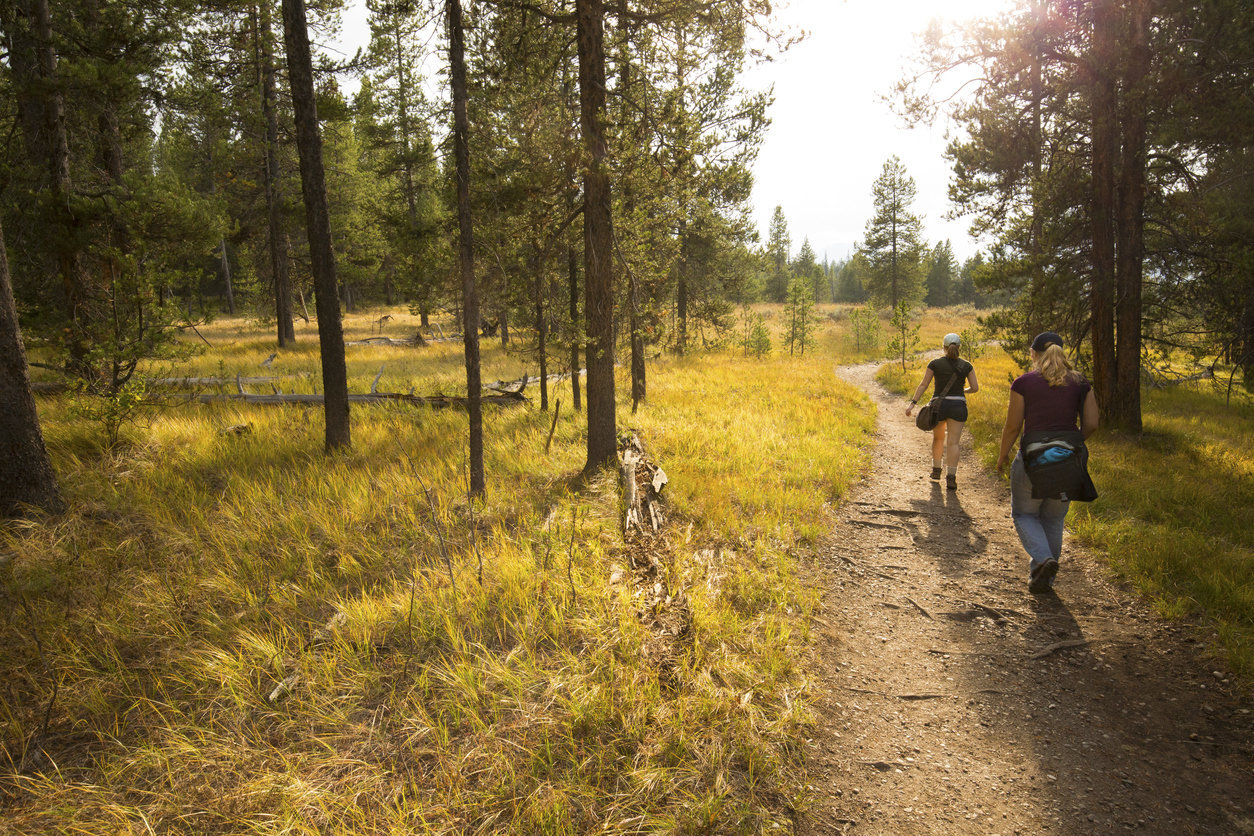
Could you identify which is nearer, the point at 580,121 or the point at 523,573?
the point at 523,573

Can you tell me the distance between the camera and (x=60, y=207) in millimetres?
8555

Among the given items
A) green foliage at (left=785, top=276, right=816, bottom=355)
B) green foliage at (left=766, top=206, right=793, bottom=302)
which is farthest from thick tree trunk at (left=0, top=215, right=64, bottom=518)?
green foliage at (left=766, top=206, right=793, bottom=302)

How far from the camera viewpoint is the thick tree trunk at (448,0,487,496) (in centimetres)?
602

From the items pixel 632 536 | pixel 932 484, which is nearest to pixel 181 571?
pixel 632 536

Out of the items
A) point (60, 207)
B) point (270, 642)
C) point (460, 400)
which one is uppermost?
point (60, 207)

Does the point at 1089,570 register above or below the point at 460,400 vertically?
below

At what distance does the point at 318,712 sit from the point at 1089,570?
273 inches

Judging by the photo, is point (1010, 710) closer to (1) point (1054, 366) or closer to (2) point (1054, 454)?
(2) point (1054, 454)

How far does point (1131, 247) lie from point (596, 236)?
373 inches

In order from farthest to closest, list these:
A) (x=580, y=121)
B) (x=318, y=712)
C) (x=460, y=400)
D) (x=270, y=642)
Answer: (x=460, y=400) → (x=580, y=121) → (x=270, y=642) → (x=318, y=712)

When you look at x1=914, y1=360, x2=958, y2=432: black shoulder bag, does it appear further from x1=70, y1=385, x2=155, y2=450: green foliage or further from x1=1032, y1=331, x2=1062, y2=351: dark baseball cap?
x1=70, y1=385, x2=155, y2=450: green foliage

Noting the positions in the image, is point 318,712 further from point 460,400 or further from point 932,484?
point 460,400

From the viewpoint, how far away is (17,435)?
213 inches

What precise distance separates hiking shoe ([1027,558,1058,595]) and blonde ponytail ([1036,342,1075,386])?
66.3 inches
